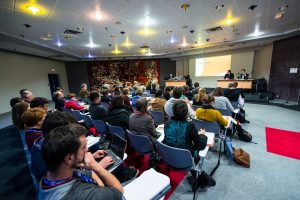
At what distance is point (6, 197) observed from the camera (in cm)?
201

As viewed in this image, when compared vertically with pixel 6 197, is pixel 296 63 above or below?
above

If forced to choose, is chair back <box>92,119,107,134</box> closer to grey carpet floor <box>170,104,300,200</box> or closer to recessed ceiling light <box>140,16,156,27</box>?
grey carpet floor <box>170,104,300,200</box>

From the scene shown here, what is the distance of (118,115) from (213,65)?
35.5 ft

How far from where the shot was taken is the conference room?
975 mm

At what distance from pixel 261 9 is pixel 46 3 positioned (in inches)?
223

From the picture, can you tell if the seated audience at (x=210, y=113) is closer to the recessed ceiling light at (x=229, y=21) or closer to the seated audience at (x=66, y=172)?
the seated audience at (x=66, y=172)

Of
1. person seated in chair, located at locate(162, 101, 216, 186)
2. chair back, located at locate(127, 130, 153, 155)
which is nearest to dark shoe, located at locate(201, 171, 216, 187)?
person seated in chair, located at locate(162, 101, 216, 186)

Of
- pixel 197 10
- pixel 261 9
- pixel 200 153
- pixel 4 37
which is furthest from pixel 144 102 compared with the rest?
pixel 4 37

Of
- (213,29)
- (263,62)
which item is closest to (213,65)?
(263,62)

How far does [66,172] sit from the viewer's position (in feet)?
2.45

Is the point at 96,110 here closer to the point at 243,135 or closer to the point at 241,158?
the point at 241,158

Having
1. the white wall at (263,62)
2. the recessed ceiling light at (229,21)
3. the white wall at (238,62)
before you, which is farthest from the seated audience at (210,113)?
the white wall at (238,62)

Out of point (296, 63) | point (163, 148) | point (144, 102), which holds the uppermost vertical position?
point (296, 63)

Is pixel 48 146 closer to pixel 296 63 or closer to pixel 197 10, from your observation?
pixel 197 10
